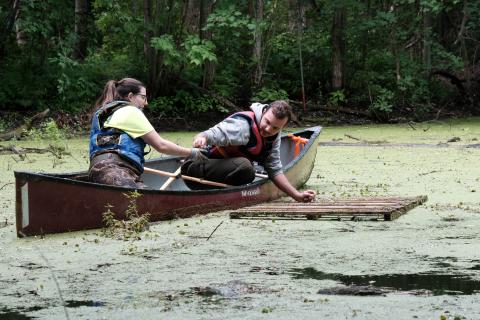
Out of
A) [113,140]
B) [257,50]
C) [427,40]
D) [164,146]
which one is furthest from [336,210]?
[427,40]

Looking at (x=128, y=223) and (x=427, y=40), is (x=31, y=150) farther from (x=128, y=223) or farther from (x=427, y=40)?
(x=427, y=40)

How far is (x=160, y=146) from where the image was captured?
5.33m

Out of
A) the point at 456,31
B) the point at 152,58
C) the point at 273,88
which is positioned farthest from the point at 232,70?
the point at 456,31

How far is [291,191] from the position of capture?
612 cm

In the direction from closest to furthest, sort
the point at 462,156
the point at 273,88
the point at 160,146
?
the point at 160,146 < the point at 462,156 < the point at 273,88

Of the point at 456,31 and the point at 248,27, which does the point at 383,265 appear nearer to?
the point at 248,27

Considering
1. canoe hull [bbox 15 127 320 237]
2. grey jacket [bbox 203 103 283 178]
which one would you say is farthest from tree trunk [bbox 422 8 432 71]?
canoe hull [bbox 15 127 320 237]

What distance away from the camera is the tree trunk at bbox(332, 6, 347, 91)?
1545cm

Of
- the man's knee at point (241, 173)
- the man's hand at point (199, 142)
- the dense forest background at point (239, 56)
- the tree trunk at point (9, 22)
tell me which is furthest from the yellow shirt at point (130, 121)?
the tree trunk at point (9, 22)

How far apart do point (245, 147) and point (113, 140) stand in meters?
0.97

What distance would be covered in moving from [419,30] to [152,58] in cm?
520

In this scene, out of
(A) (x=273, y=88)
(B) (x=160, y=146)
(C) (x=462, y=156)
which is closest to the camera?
(B) (x=160, y=146)

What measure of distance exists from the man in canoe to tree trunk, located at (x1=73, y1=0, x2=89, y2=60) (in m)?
8.98

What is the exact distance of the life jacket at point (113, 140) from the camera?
5398mm
